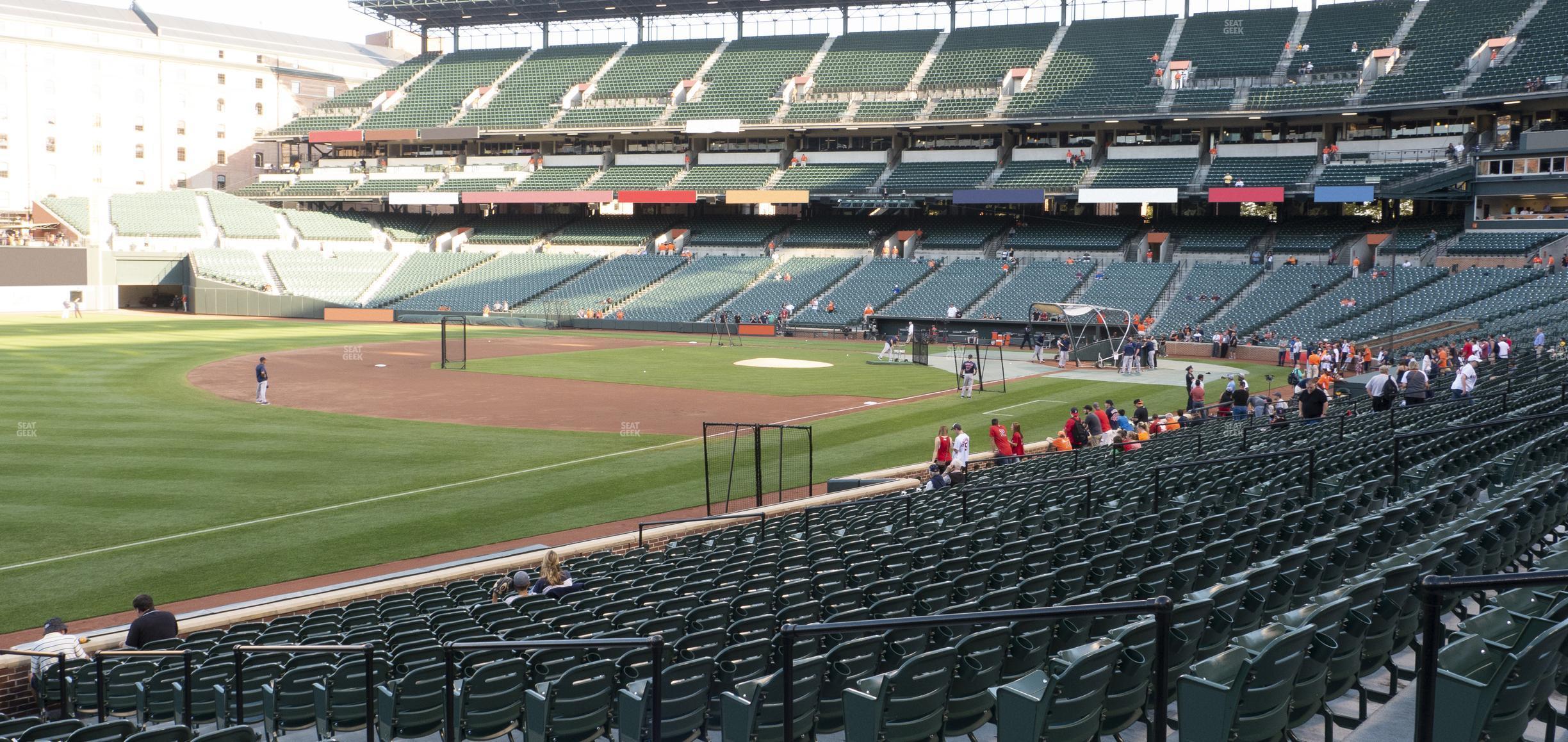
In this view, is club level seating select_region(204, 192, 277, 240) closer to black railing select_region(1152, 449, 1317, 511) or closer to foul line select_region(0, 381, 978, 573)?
foul line select_region(0, 381, 978, 573)

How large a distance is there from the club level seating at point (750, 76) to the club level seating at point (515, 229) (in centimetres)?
1302

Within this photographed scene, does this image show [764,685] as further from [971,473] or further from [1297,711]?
[971,473]

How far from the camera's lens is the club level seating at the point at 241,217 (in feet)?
270

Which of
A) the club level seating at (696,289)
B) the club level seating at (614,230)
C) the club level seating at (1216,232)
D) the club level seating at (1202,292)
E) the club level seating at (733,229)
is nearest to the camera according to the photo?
the club level seating at (1202,292)

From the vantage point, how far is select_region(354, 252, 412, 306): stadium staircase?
3017 inches

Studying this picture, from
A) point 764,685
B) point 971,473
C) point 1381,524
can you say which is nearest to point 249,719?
point 764,685

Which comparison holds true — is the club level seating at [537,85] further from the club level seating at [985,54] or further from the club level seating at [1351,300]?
the club level seating at [1351,300]

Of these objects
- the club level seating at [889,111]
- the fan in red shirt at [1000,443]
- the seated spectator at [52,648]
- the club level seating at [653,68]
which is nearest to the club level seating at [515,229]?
the club level seating at [653,68]

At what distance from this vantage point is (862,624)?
5.43 meters

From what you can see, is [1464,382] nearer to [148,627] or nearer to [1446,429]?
[1446,429]

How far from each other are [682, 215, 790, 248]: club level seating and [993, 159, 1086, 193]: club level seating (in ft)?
54.1

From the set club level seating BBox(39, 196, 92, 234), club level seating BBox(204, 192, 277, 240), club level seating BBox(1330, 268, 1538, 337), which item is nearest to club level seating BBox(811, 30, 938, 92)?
club level seating BBox(1330, 268, 1538, 337)

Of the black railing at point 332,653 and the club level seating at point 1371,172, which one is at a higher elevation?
the club level seating at point 1371,172

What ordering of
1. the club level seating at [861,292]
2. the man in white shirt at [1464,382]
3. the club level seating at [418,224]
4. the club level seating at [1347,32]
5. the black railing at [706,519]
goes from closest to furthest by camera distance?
the black railing at [706,519] → the man in white shirt at [1464,382] → the club level seating at [861,292] → the club level seating at [1347,32] → the club level seating at [418,224]
